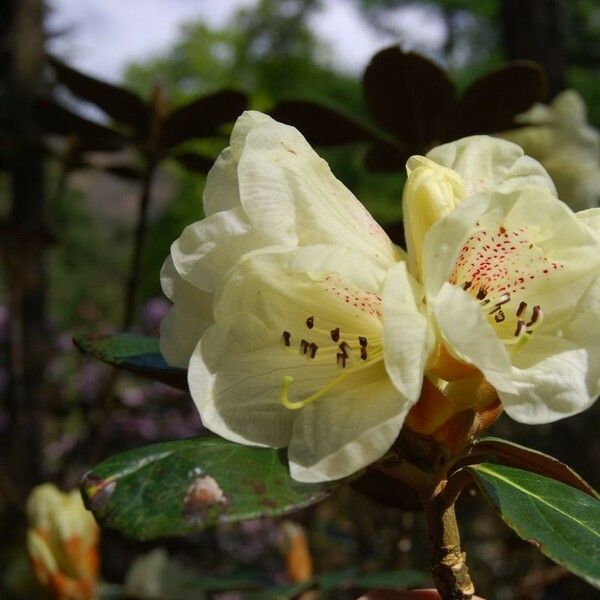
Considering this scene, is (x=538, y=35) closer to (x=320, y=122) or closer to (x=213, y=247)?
(x=320, y=122)

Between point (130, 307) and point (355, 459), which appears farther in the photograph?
point (130, 307)

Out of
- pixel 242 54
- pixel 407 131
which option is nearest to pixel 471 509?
pixel 407 131

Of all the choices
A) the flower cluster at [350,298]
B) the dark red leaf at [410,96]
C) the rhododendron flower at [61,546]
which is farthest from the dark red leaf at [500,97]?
the rhododendron flower at [61,546]

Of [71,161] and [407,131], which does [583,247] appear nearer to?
[407,131]

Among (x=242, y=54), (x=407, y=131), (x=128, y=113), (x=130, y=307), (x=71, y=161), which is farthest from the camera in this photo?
(x=242, y=54)

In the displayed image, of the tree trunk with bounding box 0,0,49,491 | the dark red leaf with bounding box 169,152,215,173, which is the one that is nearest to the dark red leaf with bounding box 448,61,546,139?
the dark red leaf with bounding box 169,152,215,173
